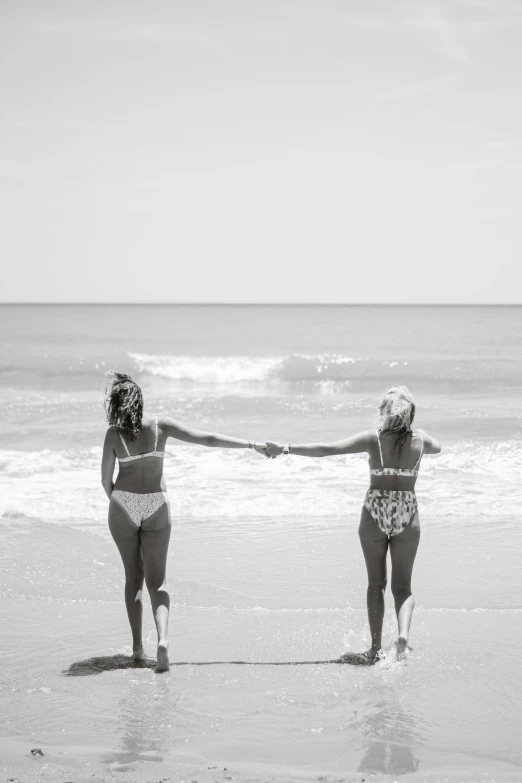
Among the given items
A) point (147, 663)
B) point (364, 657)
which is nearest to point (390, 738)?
point (364, 657)

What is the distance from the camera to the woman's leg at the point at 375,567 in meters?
4.77

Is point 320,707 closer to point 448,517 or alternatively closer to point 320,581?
point 320,581

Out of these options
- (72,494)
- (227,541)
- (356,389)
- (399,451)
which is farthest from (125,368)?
(399,451)

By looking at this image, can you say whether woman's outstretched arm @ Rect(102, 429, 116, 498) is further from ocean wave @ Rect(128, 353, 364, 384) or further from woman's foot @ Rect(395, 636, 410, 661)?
ocean wave @ Rect(128, 353, 364, 384)

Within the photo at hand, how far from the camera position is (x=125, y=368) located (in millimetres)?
33594

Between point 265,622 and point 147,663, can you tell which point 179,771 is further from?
point 265,622

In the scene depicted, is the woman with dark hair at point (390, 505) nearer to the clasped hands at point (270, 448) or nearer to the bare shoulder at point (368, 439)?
the bare shoulder at point (368, 439)

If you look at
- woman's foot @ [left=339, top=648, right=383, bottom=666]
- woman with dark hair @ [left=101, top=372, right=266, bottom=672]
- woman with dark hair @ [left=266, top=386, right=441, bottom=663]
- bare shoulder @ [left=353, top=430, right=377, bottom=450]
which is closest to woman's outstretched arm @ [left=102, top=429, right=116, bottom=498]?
woman with dark hair @ [left=101, top=372, right=266, bottom=672]

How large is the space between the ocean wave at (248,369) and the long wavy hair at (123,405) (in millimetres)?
24269

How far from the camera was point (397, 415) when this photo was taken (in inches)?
184

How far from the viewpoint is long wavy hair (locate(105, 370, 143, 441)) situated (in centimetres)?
457

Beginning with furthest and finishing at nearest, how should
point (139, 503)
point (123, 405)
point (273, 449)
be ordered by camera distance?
point (273, 449) < point (139, 503) < point (123, 405)

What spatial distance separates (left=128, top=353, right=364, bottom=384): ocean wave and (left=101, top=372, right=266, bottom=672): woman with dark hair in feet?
79.3

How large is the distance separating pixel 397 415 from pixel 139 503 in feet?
5.25
